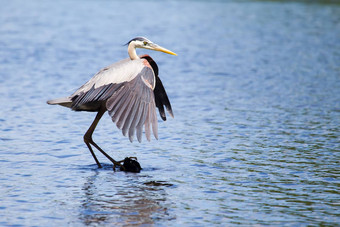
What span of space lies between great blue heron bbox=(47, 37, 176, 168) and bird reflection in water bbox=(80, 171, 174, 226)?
63 cm

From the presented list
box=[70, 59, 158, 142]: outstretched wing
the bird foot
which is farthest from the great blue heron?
the bird foot

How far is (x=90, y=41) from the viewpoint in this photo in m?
23.0

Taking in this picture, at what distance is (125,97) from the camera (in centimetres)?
785

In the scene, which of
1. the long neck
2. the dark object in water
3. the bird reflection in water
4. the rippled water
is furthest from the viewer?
the long neck

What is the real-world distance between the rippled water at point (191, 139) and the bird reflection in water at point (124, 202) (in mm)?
12

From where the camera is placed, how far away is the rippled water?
6.83 meters

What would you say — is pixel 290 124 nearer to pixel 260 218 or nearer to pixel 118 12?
pixel 260 218

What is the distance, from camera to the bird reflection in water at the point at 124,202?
642cm

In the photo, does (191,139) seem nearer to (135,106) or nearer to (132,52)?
(132,52)

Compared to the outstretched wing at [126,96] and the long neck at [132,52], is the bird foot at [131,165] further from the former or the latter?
the long neck at [132,52]

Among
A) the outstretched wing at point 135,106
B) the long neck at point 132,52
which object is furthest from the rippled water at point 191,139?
the long neck at point 132,52

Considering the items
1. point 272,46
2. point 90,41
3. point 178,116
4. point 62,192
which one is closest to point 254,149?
point 178,116

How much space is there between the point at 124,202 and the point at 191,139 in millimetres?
3394

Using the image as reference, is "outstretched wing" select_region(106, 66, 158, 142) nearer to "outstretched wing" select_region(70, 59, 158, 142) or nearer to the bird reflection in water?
"outstretched wing" select_region(70, 59, 158, 142)
